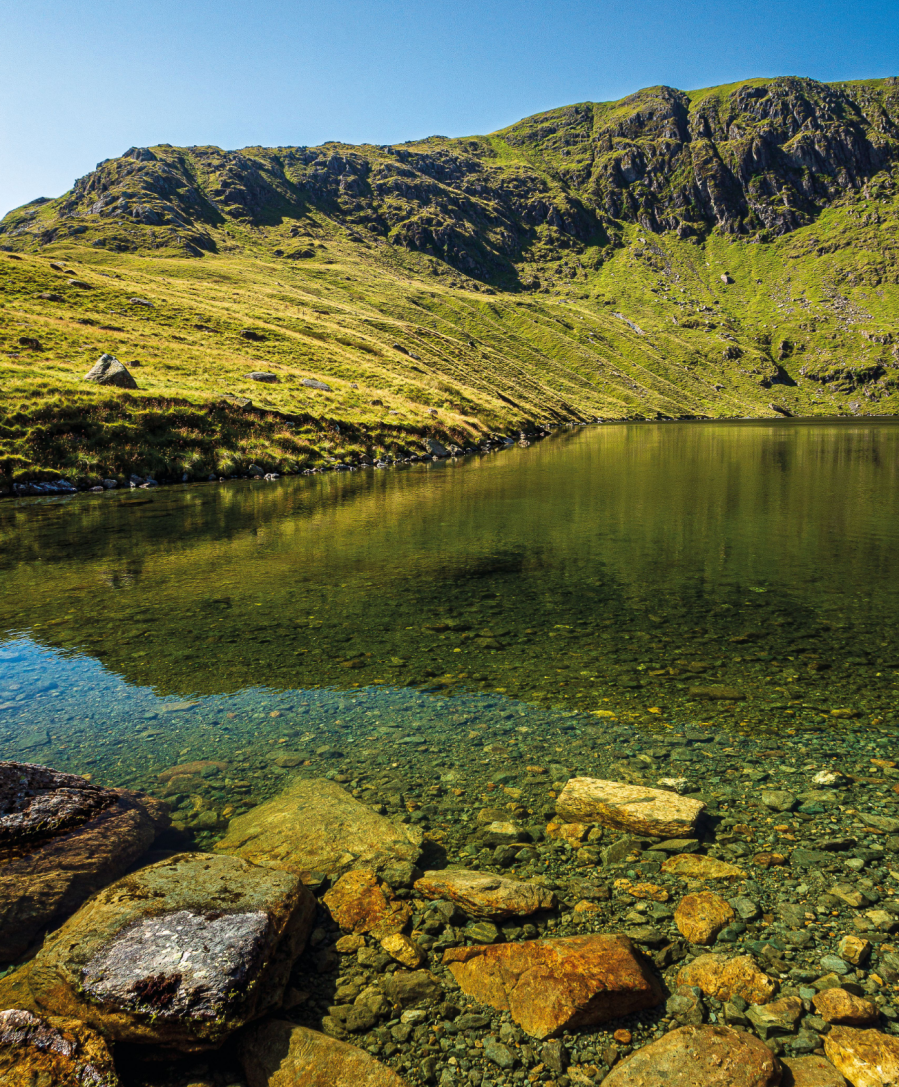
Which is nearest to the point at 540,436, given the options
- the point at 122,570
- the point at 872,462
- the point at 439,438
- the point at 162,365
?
the point at 439,438

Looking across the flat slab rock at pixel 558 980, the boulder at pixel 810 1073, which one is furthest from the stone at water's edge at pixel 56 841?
the boulder at pixel 810 1073

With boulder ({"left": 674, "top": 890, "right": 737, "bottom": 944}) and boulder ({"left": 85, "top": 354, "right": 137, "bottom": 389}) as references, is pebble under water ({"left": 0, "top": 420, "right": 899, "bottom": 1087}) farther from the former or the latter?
boulder ({"left": 85, "top": 354, "right": 137, "bottom": 389})

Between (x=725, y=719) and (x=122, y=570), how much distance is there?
2113 centimetres

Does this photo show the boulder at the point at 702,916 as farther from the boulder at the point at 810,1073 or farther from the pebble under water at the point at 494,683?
the boulder at the point at 810,1073

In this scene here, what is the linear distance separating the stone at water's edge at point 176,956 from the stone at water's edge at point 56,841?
0.52 meters

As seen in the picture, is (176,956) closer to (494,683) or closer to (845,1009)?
(845,1009)

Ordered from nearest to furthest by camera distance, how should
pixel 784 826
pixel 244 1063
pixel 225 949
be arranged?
pixel 244 1063 < pixel 225 949 < pixel 784 826

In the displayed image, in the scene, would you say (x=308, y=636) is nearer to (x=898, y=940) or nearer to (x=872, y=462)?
(x=898, y=940)

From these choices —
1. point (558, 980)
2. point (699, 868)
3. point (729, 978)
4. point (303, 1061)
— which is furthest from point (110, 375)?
point (729, 978)

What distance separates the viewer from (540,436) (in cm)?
10919

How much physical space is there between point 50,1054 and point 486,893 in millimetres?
4181

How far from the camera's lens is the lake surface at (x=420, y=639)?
10.3 meters

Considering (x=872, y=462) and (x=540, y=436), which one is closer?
(x=872, y=462)

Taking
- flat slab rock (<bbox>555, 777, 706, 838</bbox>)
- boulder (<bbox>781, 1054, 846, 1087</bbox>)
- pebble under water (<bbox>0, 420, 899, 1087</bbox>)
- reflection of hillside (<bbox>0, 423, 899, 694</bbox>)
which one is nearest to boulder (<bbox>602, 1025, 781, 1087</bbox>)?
boulder (<bbox>781, 1054, 846, 1087</bbox>)
